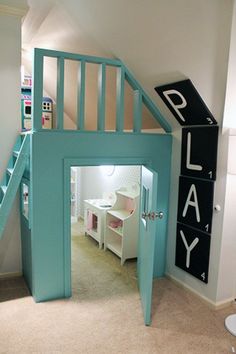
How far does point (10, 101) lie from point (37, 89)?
0.77 m

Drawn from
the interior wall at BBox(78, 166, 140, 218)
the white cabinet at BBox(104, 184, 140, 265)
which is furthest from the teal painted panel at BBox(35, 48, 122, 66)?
the white cabinet at BBox(104, 184, 140, 265)

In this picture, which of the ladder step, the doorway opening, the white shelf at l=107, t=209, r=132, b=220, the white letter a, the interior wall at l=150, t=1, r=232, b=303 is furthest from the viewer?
the white shelf at l=107, t=209, r=132, b=220

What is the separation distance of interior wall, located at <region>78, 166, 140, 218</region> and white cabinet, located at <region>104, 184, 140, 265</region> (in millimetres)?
198

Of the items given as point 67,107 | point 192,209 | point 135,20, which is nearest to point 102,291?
point 192,209

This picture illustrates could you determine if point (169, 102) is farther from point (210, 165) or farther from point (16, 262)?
point (16, 262)

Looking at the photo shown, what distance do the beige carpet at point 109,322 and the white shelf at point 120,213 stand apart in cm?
79

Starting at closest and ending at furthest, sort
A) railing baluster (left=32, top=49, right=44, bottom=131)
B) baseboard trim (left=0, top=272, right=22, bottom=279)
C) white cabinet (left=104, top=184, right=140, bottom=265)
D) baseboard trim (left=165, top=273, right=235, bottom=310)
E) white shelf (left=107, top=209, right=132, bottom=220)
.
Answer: railing baluster (left=32, top=49, right=44, bottom=131) < baseboard trim (left=165, top=273, right=235, bottom=310) < baseboard trim (left=0, top=272, right=22, bottom=279) < white cabinet (left=104, top=184, right=140, bottom=265) < white shelf (left=107, top=209, right=132, bottom=220)

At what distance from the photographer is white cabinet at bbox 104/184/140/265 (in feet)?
11.6

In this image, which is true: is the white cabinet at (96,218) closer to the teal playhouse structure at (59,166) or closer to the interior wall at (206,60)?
the teal playhouse structure at (59,166)

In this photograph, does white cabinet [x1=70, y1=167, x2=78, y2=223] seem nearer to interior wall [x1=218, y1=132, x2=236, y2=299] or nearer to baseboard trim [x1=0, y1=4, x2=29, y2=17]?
baseboard trim [x1=0, y1=4, x2=29, y2=17]

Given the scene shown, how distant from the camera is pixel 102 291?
9.64 ft

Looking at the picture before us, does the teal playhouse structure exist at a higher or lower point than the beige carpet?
higher

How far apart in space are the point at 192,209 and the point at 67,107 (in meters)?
2.93

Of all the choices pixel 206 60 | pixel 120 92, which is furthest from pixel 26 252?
pixel 206 60
